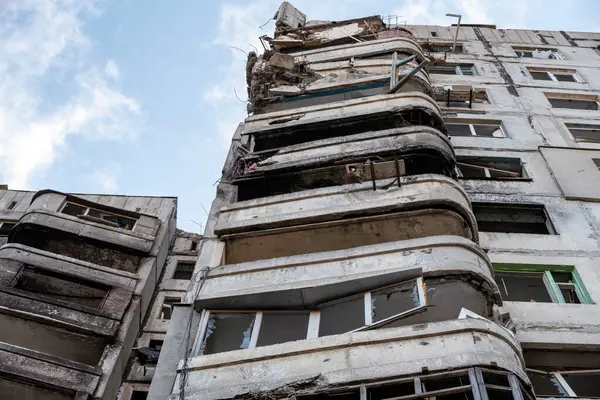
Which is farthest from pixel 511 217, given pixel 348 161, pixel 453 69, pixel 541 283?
pixel 453 69

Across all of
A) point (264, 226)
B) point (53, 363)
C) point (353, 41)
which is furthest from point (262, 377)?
point (353, 41)

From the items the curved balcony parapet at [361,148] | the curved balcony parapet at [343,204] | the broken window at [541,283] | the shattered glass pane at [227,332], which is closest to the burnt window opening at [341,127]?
the curved balcony parapet at [361,148]

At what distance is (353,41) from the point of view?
2578cm

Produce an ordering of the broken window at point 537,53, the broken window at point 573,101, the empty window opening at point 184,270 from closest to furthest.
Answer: the empty window opening at point 184,270, the broken window at point 573,101, the broken window at point 537,53

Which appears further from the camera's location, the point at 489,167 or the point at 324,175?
the point at 489,167

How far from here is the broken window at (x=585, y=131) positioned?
67.1ft

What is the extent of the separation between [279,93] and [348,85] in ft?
7.39

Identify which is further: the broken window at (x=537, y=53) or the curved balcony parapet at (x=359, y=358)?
the broken window at (x=537, y=53)

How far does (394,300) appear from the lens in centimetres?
998

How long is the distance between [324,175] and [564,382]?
6.94 m

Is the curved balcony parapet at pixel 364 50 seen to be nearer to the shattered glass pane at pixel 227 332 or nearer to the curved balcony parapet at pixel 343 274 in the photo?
the curved balcony parapet at pixel 343 274

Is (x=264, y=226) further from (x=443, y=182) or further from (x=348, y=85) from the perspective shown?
(x=348, y=85)

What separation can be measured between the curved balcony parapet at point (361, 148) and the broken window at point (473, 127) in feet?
17.7

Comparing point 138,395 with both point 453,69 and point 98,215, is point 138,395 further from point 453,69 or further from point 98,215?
point 453,69
